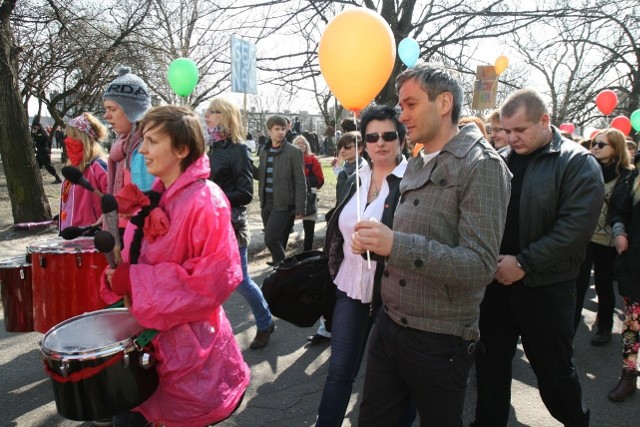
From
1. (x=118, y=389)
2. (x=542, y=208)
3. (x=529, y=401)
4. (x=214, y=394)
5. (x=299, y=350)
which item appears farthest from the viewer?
Answer: (x=299, y=350)

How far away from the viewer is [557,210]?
2.57m

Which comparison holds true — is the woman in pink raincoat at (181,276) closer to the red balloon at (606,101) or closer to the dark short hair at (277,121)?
the dark short hair at (277,121)

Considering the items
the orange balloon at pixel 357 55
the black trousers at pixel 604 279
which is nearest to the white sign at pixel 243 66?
the orange balloon at pixel 357 55

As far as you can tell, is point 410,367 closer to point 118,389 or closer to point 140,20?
point 118,389

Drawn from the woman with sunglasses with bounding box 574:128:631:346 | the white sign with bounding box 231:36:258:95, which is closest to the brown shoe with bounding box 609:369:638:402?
the woman with sunglasses with bounding box 574:128:631:346

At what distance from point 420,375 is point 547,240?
114 cm

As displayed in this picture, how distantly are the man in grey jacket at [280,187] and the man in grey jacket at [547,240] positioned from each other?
3439 millimetres

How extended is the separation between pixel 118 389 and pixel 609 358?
13.8 feet

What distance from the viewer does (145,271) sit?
1.89 meters

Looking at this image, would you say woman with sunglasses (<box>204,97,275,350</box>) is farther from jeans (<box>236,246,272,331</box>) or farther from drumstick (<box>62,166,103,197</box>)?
drumstick (<box>62,166,103,197</box>)

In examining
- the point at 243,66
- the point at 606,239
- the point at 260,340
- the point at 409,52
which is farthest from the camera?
the point at 243,66

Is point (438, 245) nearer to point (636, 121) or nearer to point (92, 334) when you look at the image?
point (92, 334)

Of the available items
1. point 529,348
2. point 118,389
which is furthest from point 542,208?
point 118,389

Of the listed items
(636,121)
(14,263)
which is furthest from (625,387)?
(636,121)
